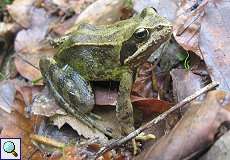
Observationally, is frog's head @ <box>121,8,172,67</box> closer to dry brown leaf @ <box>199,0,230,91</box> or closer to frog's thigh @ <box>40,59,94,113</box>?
dry brown leaf @ <box>199,0,230,91</box>

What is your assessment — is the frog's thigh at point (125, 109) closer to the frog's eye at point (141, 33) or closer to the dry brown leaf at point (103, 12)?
the frog's eye at point (141, 33)

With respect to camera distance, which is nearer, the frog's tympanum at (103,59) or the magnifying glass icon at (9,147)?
the frog's tympanum at (103,59)

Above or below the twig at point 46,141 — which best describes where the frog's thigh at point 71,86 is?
above

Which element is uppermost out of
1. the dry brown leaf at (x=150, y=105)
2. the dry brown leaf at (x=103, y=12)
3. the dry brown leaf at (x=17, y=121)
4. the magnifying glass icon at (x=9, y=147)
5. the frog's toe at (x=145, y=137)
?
the dry brown leaf at (x=150, y=105)

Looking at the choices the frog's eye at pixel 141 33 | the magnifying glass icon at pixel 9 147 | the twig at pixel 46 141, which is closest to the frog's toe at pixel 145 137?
the twig at pixel 46 141

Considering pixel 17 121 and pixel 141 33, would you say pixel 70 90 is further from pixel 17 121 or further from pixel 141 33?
pixel 141 33

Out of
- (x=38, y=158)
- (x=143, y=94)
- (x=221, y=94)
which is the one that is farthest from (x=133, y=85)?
(x=221, y=94)

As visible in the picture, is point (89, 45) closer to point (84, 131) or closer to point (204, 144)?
point (84, 131)

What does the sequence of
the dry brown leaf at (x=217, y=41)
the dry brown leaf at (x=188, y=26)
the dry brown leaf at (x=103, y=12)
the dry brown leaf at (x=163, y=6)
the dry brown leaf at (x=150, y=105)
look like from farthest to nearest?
the dry brown leaf at (x=103, y=12) < the dry brown leaf at (x=163, y=6) < the dry brown leaf at (x=188, y=26) < the dry brown leaf at (x=150, y=105) < the dry brown leaf at (x=217, y=41)
